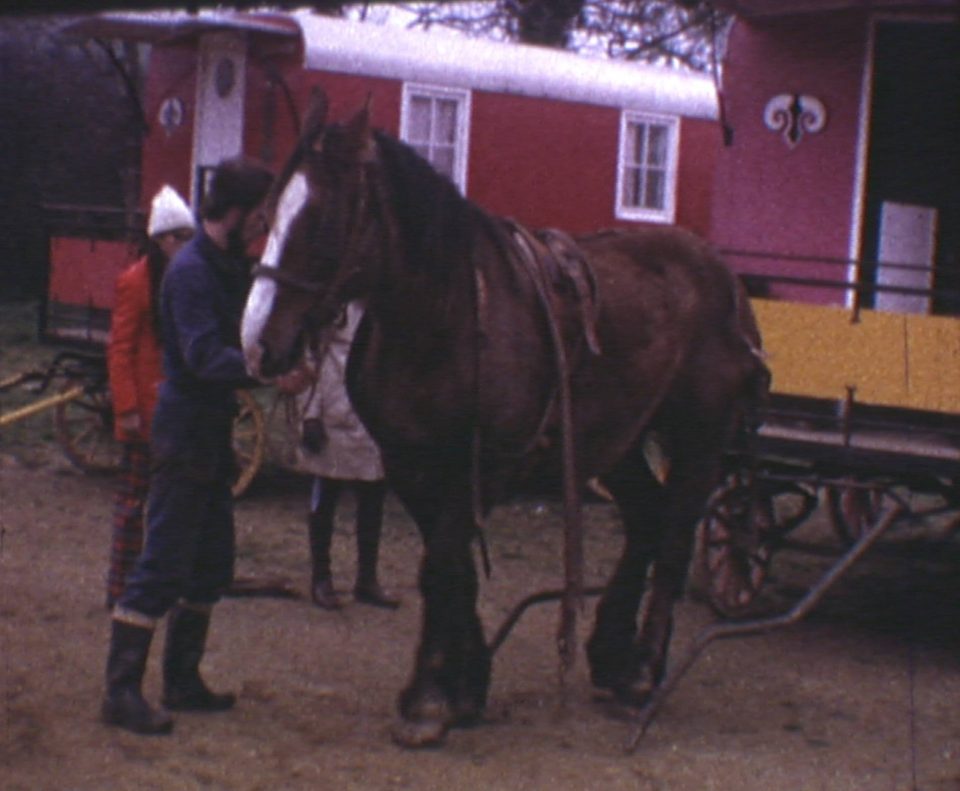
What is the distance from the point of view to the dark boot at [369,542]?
7.52 meters

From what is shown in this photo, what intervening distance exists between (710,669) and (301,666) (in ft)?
5.61

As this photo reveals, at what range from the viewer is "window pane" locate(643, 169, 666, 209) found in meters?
15.0

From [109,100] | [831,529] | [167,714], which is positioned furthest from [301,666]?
[109,100]

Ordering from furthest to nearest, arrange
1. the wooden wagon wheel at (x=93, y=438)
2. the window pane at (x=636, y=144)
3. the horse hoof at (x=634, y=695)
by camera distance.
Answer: the window pane at (x=636, y=144) < the wooden wagon wheel at (x=93, y=438) < the horse hoof at (x=634, y=695)

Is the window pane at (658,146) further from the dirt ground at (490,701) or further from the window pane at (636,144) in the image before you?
the dirt ground at (490,701)

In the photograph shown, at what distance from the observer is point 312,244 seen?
493 cm

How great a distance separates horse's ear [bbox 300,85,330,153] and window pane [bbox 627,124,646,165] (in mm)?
10012

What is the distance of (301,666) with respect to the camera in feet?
20.9

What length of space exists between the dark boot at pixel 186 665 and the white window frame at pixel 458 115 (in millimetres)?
8054

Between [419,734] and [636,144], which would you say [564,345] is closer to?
[419,734]

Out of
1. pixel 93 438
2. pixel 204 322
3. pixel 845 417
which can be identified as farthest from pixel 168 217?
pixel 93 438

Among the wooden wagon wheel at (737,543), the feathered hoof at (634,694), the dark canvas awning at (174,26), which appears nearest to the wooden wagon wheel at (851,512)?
the wooden wagon wheel at (737,543)

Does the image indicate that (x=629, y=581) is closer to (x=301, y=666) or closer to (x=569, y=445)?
(x=569, y=445)

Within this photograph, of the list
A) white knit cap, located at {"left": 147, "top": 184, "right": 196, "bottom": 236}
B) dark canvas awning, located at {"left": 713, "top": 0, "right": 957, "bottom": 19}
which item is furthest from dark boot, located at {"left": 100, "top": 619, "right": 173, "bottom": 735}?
dark canvas awning, located at {"left": 713, "top": 0, "right": 957, "bottom": 19}
